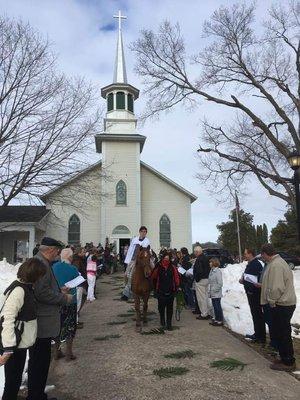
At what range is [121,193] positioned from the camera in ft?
113

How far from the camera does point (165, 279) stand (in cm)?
1045

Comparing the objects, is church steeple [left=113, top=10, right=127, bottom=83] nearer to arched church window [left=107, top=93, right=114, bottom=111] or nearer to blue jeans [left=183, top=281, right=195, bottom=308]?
arched church window [left=107, top=93, right=114, bottom=111]

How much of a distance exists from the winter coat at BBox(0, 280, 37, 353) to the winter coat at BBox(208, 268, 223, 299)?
6.96 metres

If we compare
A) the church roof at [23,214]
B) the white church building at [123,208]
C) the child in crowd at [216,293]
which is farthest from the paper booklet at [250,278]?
A: the white church building at [123,208]

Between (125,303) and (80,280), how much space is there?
7.65 meters

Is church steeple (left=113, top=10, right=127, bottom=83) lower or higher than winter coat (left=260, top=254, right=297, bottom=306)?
higher

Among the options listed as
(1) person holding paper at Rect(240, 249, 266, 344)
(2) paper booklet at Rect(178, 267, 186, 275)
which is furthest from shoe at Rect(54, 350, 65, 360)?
(2) paper booklet at Rect(178, 267, 186, 275)

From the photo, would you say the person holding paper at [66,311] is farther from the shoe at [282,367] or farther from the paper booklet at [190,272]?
the paper booklet at [190,272]

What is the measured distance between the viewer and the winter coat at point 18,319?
4.64 meters

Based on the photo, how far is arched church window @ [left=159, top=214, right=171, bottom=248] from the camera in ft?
113

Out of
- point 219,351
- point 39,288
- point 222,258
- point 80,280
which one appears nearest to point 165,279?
point 219,351

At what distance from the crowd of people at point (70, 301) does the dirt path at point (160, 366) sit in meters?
0.50

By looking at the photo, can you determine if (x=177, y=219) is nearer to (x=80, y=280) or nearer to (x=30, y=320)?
(x=80, y=280)

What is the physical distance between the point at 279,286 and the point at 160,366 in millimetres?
2381
